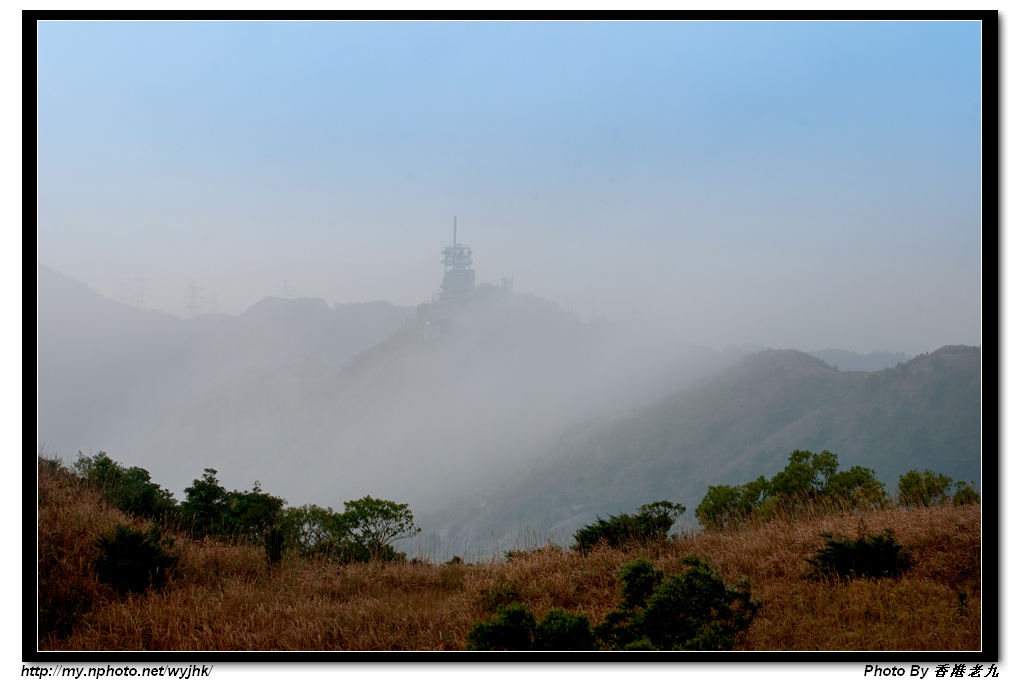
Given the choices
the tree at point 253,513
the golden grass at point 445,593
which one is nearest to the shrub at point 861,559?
the golden grass at point 445,593

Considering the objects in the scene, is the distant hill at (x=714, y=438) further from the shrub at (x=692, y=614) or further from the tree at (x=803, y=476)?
the shrub at (x=692, y=614)

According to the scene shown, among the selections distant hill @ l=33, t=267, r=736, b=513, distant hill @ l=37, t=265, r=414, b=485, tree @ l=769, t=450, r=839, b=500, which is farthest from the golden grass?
distant hill @ l=37, t=265, r=414, b=485

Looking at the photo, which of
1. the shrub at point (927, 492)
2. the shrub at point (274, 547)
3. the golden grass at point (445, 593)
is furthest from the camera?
the shrub at point (927, 492)

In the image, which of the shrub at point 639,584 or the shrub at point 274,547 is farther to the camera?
the shrub at point 274,547

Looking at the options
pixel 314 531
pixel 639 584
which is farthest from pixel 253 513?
pixel 639 584

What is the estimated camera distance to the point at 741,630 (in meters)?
3.53

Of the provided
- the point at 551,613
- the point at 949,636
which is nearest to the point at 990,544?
the point at 949,636

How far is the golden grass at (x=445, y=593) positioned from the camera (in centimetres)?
372

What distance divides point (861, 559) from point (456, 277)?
588 inches

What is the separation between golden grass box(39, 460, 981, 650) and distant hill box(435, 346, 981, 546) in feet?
107

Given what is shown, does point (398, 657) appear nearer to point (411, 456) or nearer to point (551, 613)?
point (551, 613)

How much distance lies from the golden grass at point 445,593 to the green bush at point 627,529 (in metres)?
0.15

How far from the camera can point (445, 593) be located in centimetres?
433

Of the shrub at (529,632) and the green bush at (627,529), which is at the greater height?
the green bush at (627,529)
